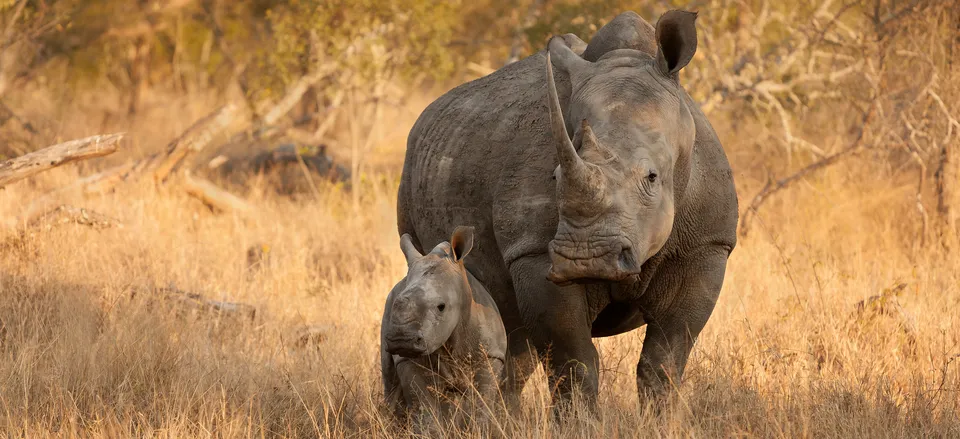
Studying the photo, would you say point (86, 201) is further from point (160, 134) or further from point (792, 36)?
point (160, 134)

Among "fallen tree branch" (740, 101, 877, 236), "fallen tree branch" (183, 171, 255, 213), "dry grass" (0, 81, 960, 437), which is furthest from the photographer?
"fallen tree branch" (183, 171, 255, 213)

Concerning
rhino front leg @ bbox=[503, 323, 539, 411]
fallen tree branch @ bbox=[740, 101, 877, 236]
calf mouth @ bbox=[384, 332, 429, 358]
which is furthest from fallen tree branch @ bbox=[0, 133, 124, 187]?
fallen tree branch @ bbox=[740, 101, 877, 236]

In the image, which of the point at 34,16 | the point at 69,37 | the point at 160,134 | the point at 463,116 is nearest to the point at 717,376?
the point at 463,116

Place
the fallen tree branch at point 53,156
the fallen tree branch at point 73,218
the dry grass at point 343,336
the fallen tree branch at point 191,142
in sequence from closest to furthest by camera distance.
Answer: the dry grass at point 343,336 → the fallen tree branch at point 53,156 → the fallen tree branch at point 73,218 → the fallen tree branch at point 191,142

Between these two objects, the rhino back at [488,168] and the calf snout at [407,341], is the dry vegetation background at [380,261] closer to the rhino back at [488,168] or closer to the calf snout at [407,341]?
the calf snout at [407,341]

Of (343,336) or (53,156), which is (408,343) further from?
(53,156)

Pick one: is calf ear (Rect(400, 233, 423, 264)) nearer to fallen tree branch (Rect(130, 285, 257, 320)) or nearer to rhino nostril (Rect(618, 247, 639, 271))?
rhino nostril (Rect(618, 247, 639, 271))

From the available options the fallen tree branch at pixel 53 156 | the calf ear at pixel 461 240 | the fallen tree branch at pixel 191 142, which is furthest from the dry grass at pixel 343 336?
the calf ear at pixel 461 240

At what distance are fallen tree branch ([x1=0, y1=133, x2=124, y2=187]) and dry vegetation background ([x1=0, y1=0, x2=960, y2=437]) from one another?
55 centimetres

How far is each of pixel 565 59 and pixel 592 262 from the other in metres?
1.29

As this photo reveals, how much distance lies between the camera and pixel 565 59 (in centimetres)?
468

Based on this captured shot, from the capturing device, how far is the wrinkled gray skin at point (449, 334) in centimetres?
408

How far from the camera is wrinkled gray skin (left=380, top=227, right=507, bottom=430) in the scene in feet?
13.4

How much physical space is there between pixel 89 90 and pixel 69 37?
7326mm
